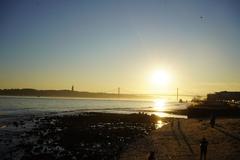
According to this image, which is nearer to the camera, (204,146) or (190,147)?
(204,146)

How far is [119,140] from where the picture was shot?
38.8 metres

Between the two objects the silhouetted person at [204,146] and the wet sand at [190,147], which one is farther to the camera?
the wet sand at [190,147]

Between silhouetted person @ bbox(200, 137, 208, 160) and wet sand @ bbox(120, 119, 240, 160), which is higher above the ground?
silhouetted person @ bbox(200, 137, 208, 160)

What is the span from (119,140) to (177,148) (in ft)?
36.9

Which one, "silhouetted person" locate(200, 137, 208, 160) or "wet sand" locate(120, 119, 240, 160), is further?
"wet sand" locate(120, 119, 240, 160)

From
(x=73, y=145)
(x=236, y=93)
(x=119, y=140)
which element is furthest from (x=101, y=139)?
(x=236, y=93)

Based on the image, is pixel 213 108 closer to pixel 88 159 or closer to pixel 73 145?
pixel 73 145

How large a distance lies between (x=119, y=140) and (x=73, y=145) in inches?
246

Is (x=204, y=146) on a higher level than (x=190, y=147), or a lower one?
higher

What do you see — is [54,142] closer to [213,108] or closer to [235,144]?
[235,144]

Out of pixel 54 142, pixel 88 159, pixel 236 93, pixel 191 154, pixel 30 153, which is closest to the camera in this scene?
pixel 191 154

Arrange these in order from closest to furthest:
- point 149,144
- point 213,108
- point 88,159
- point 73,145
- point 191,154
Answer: point 191,154
point 88,159
point 149,144
point 73,145
point 213,108

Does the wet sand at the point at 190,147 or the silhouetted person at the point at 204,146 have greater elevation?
the silhouetted person at the point at 204,146

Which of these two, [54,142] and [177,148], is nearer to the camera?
[177,148]
